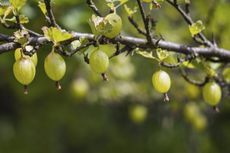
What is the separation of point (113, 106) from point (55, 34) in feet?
9.74

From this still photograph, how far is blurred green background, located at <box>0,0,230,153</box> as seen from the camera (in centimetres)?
336

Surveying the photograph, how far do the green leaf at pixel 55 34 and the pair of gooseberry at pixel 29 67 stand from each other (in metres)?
0.05

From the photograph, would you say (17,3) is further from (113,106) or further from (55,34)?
(113,106)

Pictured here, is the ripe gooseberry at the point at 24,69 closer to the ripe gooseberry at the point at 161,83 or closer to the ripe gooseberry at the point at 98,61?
the ripe gooseberry at the point at 98,61

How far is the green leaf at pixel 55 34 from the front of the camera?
4.31 feet

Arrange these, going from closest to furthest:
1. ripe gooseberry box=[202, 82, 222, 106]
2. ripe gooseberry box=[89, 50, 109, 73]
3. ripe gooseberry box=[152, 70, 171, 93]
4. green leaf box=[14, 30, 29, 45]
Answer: green leaf box=[14, 30, 29, 45] < ripe gooseberry box=[89, 50, 109, 73] < ripe gooseberry box=[152, 70, 171, 93] < ripe gooseberry box=[202, 82, 222, 106]

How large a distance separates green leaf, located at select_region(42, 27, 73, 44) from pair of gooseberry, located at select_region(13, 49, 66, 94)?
49 mm

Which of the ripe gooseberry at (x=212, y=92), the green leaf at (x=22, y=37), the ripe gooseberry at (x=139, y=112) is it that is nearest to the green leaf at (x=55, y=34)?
the green leaf at (x=22, y=37)

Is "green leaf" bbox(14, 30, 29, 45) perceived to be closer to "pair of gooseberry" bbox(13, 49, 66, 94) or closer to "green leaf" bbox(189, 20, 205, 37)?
"pair of gooseberry" bbox(13, 49, 66, 94)

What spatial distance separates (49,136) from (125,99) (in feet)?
3.79

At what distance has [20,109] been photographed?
15.9 ft

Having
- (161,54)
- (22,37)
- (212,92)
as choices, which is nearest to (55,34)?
(22,37)

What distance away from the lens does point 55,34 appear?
132 centimetres

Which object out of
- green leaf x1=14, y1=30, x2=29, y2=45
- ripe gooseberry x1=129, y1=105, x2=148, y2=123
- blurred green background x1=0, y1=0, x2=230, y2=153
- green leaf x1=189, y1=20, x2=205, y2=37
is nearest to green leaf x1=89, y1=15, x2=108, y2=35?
green leaf x1=14, y1=30, x2=29, y2=45
